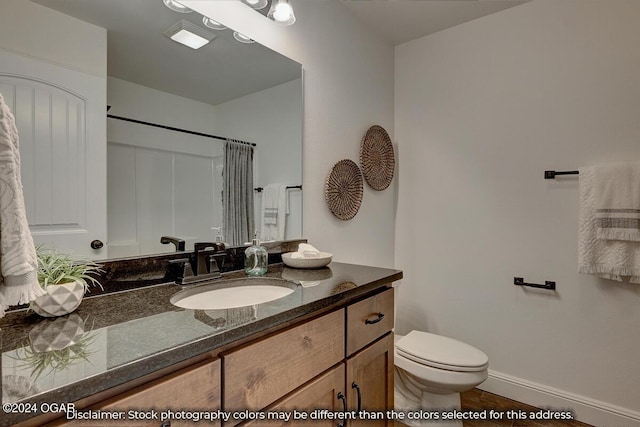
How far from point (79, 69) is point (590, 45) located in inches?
94.7

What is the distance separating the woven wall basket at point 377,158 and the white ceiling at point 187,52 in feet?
2.29

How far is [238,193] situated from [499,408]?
1.94 m

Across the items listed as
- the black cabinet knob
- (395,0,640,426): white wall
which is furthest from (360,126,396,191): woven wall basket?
the black cabinet knob

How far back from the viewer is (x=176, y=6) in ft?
4.03

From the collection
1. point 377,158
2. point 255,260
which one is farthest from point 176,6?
point 377,158

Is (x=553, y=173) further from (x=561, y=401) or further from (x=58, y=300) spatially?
(x=58, y=300)

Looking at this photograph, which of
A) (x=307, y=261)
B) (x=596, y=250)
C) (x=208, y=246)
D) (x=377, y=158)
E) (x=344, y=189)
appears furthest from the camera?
(x=377, y=158)

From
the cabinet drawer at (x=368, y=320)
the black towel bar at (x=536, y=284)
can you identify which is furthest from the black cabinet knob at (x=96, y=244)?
the black towel bar at (x=536, y=284)

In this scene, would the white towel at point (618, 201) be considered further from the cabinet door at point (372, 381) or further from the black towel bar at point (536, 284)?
the cabinet door at point (372, 381)

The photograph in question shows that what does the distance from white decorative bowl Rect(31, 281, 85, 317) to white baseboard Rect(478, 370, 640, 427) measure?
7.44 feet

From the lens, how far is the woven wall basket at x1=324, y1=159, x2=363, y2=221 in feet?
6.19

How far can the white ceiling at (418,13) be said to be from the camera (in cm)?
196

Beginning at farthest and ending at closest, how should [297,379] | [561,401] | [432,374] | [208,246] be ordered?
[561,401]
[432,374]
[208,246]
[297,379]

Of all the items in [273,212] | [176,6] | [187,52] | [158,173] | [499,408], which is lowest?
[499,408]
